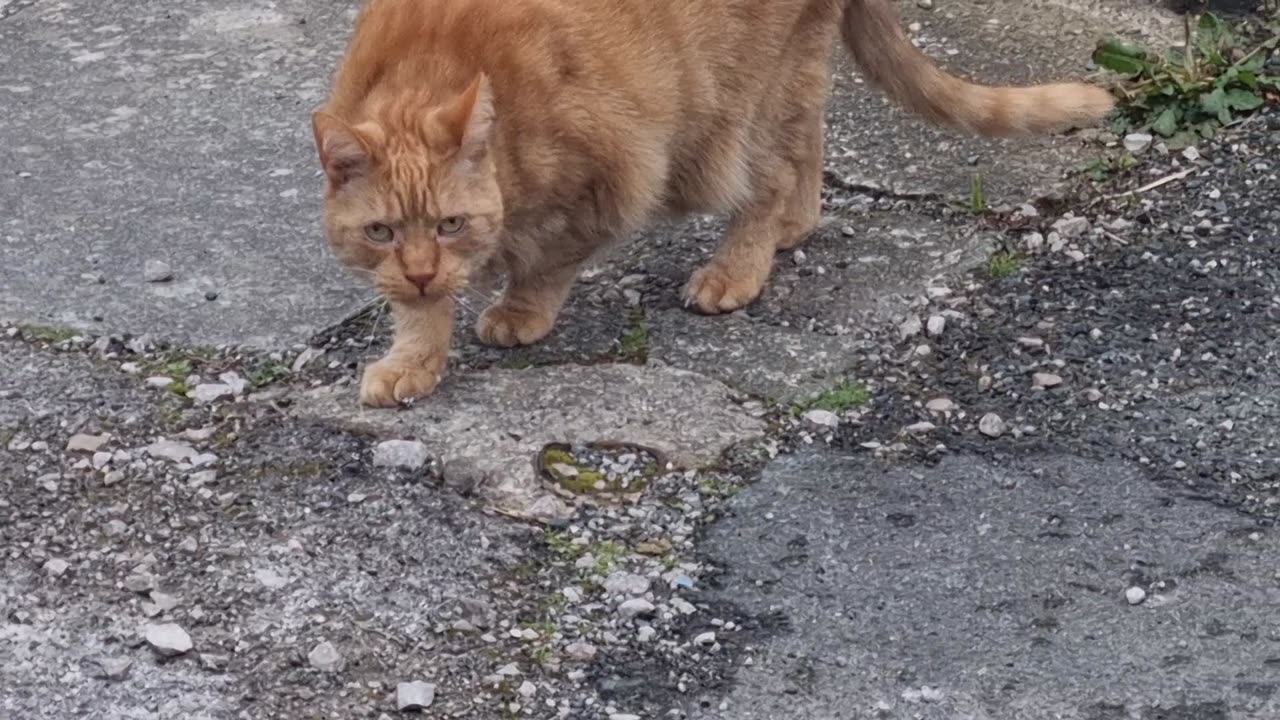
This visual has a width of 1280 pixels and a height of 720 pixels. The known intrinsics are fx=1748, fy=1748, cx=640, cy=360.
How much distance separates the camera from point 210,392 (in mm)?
3533

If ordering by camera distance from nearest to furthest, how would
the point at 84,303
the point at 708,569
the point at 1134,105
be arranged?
1. the point at 708,569
2. the point at 84,303
3. the point at 1134,105

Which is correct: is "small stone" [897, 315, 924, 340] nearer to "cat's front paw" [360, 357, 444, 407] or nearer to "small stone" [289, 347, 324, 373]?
"cat's front paw" [360, 357, 444, 407]

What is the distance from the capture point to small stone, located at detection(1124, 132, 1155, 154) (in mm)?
4371

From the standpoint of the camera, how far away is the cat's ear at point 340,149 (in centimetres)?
312

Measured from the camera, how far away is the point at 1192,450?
10.7 ft

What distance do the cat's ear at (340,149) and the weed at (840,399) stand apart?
0.98 metres

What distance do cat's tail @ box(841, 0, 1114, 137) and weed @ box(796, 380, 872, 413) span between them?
98 centimetres

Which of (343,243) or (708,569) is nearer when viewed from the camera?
(708,569)

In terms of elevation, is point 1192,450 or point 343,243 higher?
point 343,243

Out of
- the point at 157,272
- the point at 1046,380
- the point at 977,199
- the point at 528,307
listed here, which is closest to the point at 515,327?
the point at 528,307

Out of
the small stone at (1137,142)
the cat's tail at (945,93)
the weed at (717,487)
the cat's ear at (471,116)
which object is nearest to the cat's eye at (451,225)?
the cat's ear at (471,116)

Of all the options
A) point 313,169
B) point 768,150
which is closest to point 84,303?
point 313,169

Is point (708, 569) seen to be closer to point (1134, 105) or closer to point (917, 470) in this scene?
point (917, 470)

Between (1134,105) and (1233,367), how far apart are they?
46.8 inches
